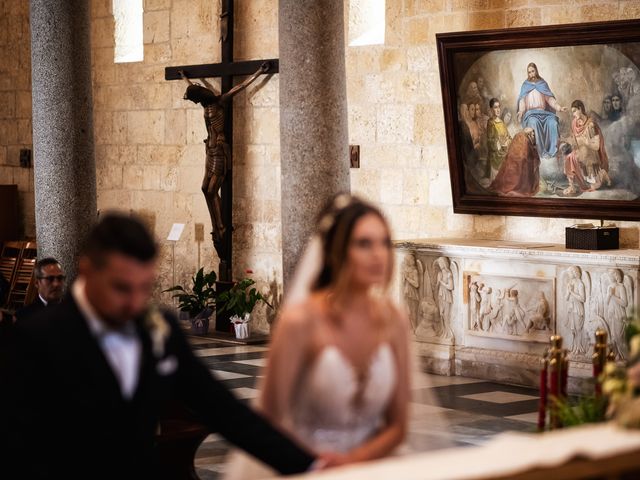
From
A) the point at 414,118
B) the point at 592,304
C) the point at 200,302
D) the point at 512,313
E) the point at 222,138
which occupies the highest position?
the point at 414,118

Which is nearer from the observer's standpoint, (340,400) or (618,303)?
(340,400)

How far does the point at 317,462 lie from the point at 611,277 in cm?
687

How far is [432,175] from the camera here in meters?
12.0

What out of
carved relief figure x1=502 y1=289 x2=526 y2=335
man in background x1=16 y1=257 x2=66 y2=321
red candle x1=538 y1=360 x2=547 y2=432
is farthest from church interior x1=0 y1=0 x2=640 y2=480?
red candle x1=538 y1=360 x2=547 y2=432

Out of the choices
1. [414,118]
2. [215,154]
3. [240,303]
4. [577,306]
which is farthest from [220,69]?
[577,306]

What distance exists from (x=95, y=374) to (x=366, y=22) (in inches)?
396

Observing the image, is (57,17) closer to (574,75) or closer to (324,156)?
(324,156)

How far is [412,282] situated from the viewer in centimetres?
1112

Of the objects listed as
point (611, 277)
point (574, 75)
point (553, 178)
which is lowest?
point (611, 277)

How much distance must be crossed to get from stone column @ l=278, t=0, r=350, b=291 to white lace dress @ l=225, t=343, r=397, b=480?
6528 millimetres

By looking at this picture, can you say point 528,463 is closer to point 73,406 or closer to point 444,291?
point 73,406

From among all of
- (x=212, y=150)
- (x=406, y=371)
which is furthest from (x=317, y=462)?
(x=212, y=150)

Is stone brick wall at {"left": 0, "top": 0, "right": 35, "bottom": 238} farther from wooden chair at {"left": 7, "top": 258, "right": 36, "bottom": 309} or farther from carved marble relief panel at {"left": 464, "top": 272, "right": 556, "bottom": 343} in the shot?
carved marble relief panel at {"left": 464, "top": 272, "right": 556, "bottom": 343}

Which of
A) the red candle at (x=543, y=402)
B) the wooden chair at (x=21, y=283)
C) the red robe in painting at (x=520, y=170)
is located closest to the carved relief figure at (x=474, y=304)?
the red robe in painting at (x=520, y=170)
